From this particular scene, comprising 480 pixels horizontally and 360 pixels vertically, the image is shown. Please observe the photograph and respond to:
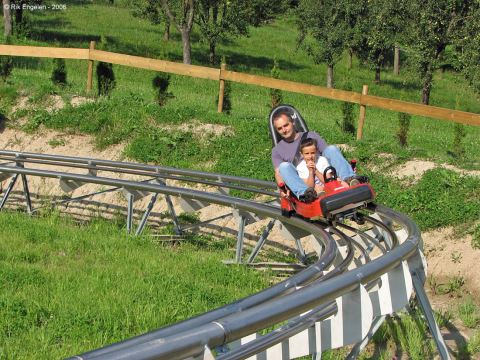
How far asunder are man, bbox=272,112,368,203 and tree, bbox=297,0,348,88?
33.5m

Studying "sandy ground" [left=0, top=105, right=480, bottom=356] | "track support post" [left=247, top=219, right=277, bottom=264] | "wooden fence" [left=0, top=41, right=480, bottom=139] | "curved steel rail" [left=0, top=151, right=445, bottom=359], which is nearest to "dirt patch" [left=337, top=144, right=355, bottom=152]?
"wooden fence" [left=0, top=41, right=480, bottom=139]

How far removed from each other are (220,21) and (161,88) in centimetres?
2597

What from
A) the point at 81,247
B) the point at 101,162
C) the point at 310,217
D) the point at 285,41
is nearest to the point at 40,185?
the point at 101,162

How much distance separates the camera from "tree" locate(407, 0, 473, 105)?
35.4 meters

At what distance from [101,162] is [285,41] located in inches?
1887

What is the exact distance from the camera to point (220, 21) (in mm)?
43531

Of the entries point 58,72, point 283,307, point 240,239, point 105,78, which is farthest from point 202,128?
point 283,307

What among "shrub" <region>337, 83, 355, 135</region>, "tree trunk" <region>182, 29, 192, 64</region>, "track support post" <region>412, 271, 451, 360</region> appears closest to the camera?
"track support post" <region>412, 271, 451, 360</region>

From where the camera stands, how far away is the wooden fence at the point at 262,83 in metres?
14.8

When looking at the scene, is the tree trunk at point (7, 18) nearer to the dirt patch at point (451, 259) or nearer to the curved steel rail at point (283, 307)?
the dirt patch at point (451, 259)

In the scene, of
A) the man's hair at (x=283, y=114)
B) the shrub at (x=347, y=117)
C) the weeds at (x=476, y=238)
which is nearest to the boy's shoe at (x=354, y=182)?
the man's hair at (x=283, y=114)

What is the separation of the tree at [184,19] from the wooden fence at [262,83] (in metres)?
20.8

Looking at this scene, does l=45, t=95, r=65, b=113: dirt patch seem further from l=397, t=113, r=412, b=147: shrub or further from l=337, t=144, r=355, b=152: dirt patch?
l=397, t=113, r=412, b=147: shrub

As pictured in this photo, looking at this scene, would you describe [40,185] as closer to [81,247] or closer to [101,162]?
[101,162]
